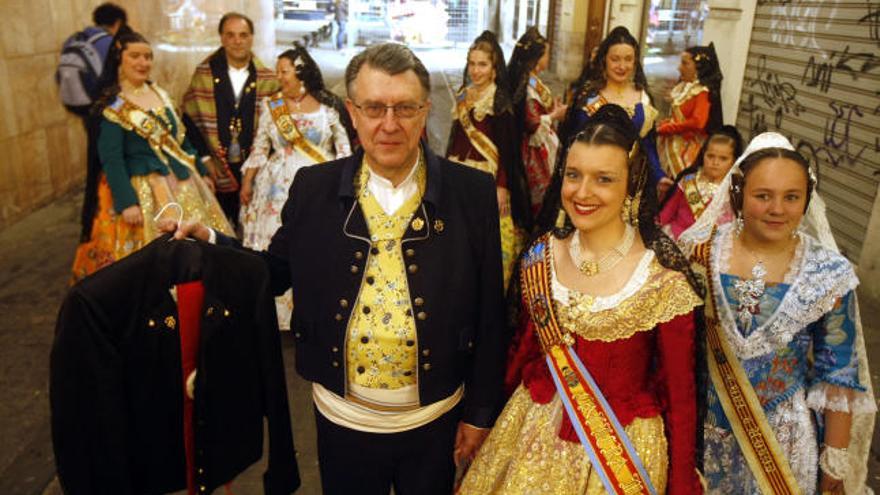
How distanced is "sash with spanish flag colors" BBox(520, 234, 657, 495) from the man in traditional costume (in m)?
3.93

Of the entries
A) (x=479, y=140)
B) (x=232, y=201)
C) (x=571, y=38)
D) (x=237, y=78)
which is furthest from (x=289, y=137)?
(x=571, y=38)

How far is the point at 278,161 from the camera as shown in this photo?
16.4 feet

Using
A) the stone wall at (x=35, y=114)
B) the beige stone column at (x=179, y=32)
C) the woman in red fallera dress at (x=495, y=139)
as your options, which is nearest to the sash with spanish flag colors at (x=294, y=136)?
the woman in red fallera dress at (x=495, y=139)

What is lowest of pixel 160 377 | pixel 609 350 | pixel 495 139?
pixel 160 377

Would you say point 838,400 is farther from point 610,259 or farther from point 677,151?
point 677,151

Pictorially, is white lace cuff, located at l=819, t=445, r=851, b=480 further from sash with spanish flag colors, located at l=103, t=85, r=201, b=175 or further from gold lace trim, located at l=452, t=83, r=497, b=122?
sash with spanish flag colors, located at l=103, t=85, r=201, b=175

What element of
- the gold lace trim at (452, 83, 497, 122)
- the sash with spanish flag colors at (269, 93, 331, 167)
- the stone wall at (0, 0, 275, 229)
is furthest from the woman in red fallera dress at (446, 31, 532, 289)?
the stone wall at (0, 0, 275, 229)

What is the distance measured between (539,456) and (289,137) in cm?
334

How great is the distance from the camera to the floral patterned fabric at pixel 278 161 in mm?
4961

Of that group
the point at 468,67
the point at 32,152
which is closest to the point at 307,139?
the point at 468,67

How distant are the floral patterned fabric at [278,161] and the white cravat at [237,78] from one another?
601mm

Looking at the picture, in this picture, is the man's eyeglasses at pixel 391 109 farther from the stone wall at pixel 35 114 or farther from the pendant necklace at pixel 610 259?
the stone wall at pixel 35 114

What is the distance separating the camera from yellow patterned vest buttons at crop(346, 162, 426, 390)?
2137 mm

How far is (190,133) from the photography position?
5.59 meters
